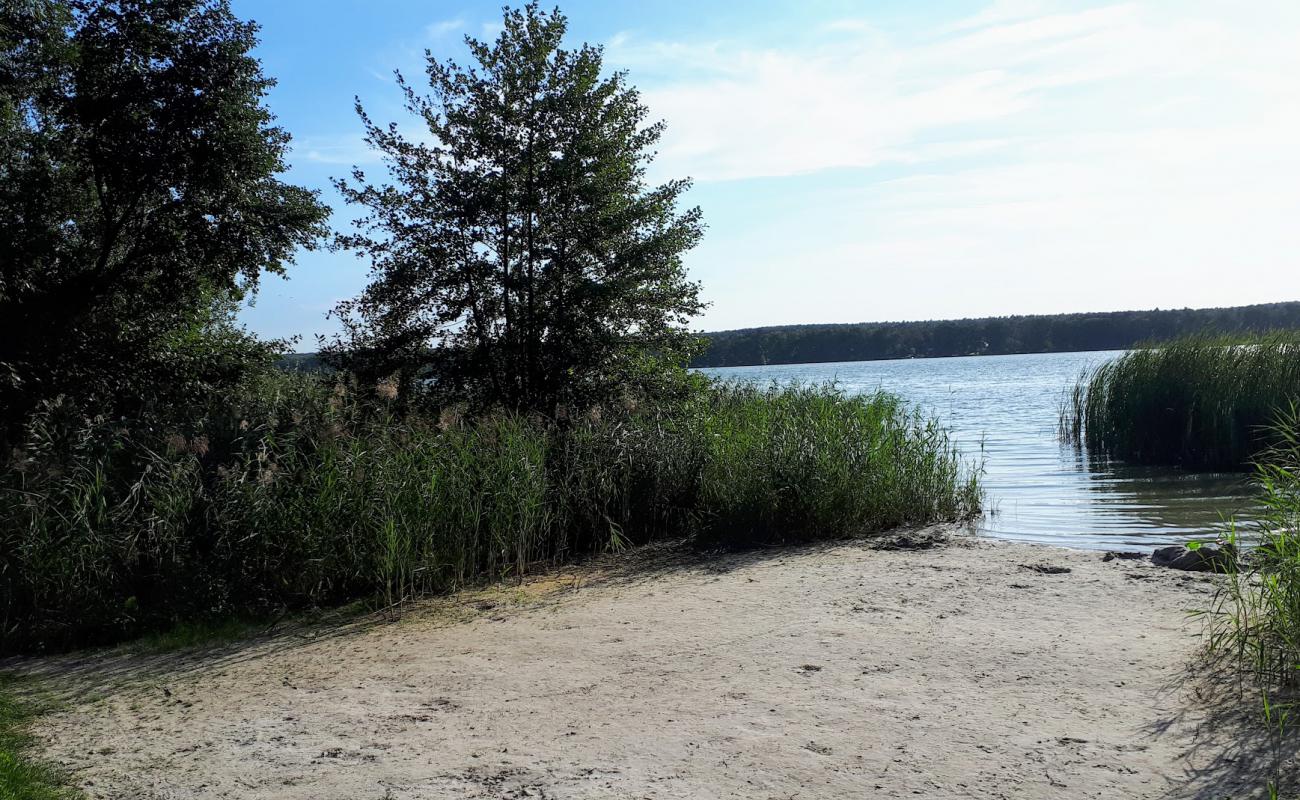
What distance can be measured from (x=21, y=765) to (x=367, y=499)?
321 centimetres

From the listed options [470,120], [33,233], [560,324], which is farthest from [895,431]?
[33,233]

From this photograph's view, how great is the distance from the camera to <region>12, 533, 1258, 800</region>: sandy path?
404cm

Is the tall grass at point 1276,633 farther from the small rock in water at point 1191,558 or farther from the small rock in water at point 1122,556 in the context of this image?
the small rock in water at point 1122,556

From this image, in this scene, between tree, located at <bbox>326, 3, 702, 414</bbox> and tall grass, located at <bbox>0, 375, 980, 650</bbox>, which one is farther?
tree, located at <bbox>326, 3, 702, 414</bbox>

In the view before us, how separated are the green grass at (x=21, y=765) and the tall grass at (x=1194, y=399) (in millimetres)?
16680

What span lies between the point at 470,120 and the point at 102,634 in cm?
663

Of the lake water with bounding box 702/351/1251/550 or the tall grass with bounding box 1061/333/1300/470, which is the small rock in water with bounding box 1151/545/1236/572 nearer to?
the lake water with bounding box 702/351/1251/550

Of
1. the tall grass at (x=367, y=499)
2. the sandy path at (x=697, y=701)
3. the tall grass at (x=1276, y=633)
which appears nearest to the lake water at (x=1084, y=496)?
the tall grass at (x=367, y=499)

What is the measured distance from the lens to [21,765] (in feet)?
14.5

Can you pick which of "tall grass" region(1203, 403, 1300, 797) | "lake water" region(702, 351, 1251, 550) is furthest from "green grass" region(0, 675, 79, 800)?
"lake water" region(702, 351, 1251, 550)

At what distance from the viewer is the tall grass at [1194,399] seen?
53.4ft

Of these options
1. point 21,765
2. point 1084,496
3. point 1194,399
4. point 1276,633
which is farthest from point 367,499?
point 1194,399

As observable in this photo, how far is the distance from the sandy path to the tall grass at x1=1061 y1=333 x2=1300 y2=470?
Answer: 1082 centimetres

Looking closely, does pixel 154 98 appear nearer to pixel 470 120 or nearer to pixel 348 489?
pixel 470 120
